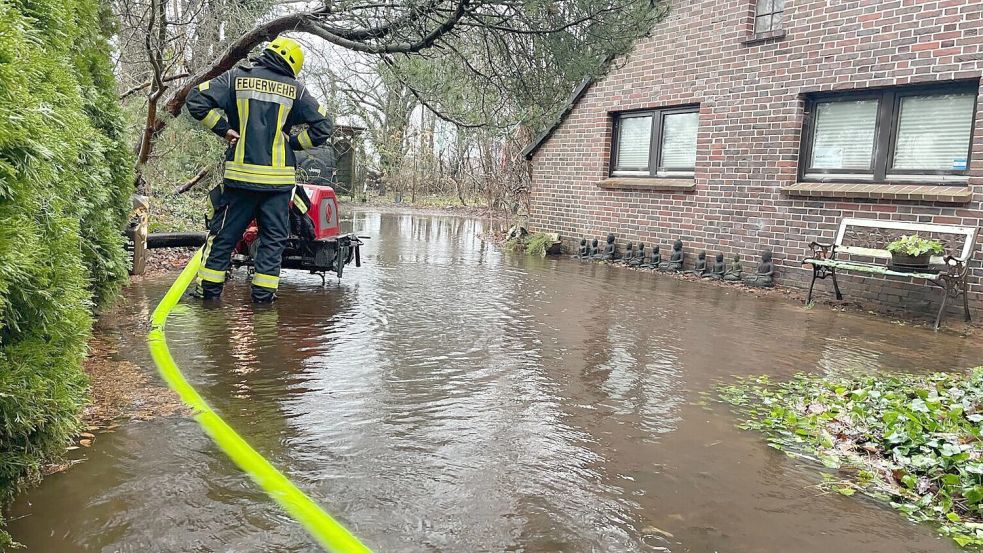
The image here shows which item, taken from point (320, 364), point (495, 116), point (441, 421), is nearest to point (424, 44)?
point (495, 116)

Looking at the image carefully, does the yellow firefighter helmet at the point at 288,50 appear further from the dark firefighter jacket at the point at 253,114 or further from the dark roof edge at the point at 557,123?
the dark roof edge at the point at 557,123

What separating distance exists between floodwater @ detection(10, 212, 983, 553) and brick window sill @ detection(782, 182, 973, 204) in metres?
1.78

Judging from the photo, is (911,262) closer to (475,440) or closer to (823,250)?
(823,250)

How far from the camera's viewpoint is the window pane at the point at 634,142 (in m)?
12.0

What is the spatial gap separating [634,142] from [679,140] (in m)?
0.96

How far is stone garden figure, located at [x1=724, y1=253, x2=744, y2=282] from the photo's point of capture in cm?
1025

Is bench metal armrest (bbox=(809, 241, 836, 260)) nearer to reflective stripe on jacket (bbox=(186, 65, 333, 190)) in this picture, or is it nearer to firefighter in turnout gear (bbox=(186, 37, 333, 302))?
firefighter in turnout gear (bbox=(186, 37, 333, 302))

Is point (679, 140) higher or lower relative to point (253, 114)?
higher

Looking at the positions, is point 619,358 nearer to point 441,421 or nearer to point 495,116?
point 441,421

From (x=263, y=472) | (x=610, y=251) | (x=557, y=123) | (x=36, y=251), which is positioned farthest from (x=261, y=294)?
(x=557, y=123)

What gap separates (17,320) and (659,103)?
10.5 m

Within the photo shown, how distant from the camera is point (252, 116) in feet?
20.3

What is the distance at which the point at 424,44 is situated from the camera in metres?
5.94

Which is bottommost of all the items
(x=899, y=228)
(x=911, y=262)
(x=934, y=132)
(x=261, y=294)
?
(x=261, y=294)
